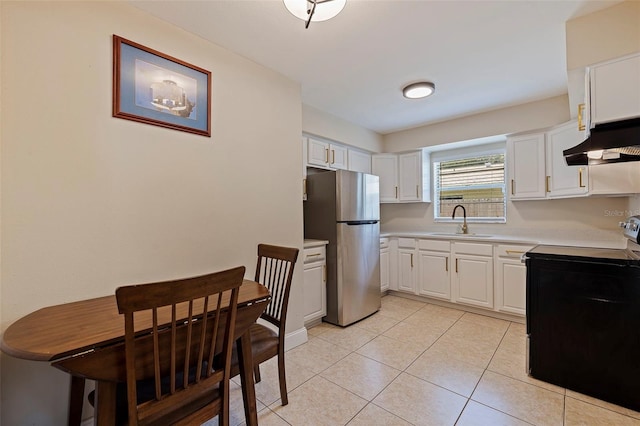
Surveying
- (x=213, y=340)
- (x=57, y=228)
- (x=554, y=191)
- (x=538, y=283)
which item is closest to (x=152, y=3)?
(x=57, y=228)

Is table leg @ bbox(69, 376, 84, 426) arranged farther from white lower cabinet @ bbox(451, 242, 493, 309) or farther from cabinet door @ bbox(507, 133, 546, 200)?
cabinet door @ bbox(507, 133, 546, 200)

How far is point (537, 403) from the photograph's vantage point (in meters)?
1.73

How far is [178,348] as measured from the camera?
43.5 inches

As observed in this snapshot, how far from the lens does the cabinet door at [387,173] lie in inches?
168

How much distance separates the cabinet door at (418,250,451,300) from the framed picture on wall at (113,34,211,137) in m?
3.00

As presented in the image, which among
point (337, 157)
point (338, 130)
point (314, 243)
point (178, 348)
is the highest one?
point (338, 130)

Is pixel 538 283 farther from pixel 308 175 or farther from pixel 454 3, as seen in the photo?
pixel 308 175

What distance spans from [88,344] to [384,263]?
11.1ft

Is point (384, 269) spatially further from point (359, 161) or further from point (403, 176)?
point (359, 161)

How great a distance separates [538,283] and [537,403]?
2.49 feet

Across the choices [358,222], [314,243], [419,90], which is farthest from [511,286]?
[419,90]

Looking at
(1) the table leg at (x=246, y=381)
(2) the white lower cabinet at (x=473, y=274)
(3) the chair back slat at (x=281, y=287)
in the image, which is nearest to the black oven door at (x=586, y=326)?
(2) the white lower cabinet at (x=473, y=274)

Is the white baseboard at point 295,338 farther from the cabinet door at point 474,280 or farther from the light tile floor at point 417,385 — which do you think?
the cabinet door at point 474,280

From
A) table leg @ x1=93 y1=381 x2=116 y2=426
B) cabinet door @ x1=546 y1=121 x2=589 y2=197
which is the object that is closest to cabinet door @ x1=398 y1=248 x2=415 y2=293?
cabinet door @ x1=546 y1=121 x2=589 y2=197
